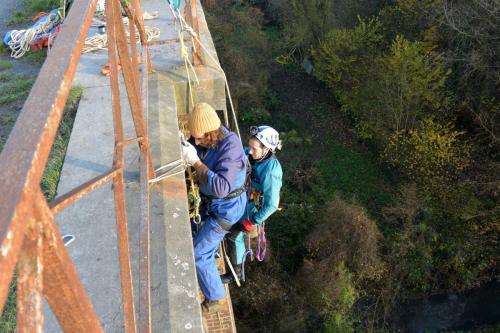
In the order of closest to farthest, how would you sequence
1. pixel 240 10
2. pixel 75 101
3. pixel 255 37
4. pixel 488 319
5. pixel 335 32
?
pixel 75 101 < pixel 488 319 < pixel 335 32 < pixel 255 37 < pixel 240 10

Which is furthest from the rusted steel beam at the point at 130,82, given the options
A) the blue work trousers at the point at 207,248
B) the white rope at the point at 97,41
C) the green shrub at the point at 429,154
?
the green shrub at the point at 429,154

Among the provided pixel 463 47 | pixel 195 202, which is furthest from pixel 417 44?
pixel 195 202

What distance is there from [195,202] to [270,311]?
6.94 m

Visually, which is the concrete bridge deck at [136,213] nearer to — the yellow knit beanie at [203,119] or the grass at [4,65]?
the yellow knit beanie at [203,119]

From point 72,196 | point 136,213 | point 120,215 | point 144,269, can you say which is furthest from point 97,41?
point 72,196

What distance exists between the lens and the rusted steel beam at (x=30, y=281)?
34.0 inches

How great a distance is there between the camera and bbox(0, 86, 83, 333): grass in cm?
268

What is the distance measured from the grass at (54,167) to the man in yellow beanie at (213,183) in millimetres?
1036

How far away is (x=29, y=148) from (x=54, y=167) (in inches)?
118

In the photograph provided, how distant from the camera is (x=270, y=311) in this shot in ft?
32.4

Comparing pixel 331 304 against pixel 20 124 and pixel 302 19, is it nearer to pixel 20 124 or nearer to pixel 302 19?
pixel 20 124

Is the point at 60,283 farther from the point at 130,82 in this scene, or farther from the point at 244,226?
the point at 244,226

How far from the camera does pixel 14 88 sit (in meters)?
5.84

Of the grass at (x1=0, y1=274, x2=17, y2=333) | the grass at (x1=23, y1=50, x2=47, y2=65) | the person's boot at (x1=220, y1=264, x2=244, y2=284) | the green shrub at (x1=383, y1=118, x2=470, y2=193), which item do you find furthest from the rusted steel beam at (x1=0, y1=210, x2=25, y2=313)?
the green shrub at (x1=383, y1=118, x2=470, y2=193)
